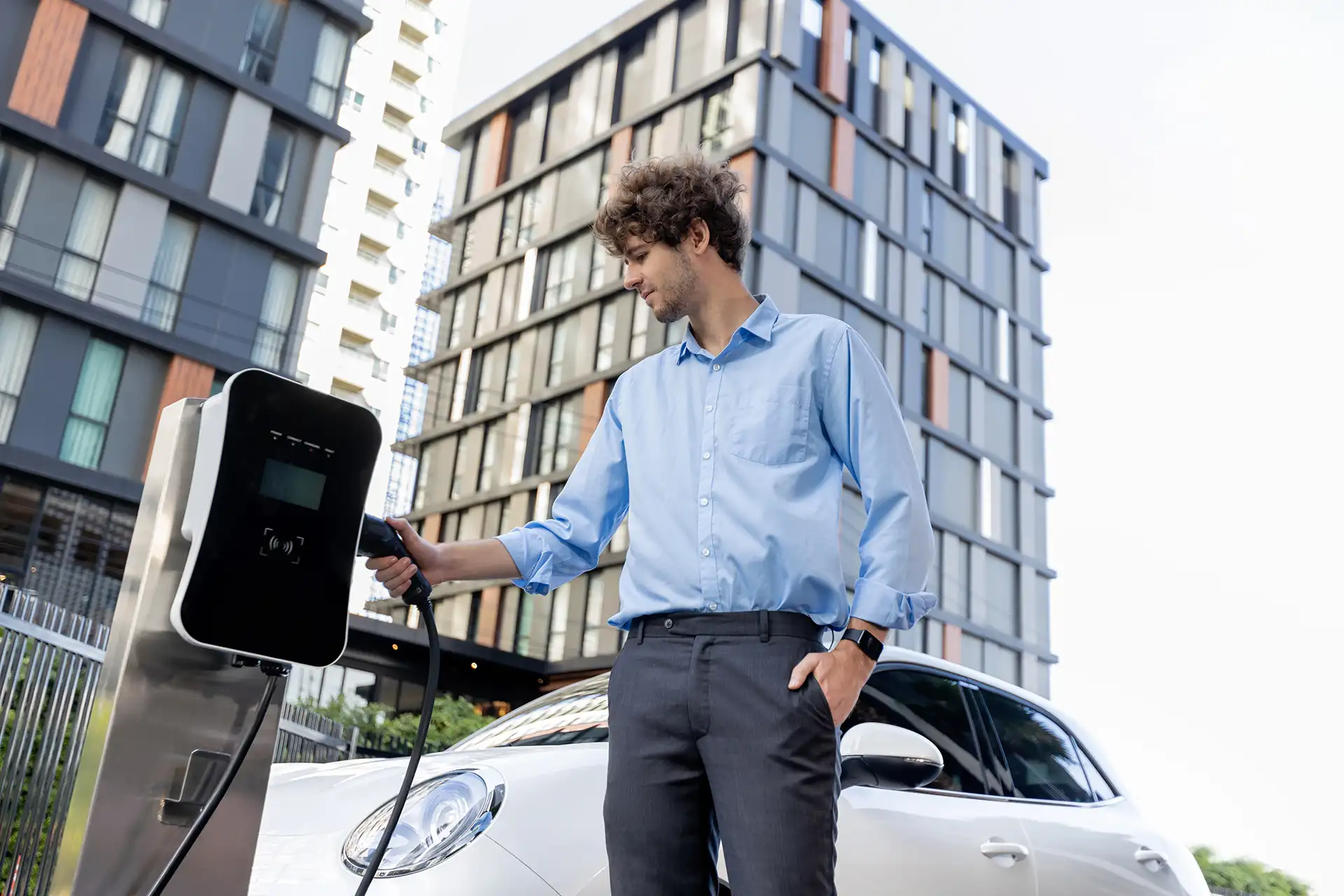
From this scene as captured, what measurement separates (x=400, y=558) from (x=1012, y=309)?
1396 inches

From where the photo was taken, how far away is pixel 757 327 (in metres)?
2.20

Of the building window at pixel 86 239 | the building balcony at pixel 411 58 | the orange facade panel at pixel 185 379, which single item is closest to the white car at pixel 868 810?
the orange facade panel at pixel 185 379

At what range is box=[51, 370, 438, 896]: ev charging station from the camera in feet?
5.35

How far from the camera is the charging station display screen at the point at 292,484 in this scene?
170cm

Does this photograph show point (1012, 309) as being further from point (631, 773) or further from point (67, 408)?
point (631, 773)

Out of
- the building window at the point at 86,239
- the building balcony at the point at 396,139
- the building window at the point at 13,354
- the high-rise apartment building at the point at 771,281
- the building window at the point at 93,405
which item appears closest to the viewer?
the building window at the point at 13,354

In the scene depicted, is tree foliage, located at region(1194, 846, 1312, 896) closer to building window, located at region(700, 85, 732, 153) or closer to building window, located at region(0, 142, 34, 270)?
building window, located at region(700, 85, 732, 153)

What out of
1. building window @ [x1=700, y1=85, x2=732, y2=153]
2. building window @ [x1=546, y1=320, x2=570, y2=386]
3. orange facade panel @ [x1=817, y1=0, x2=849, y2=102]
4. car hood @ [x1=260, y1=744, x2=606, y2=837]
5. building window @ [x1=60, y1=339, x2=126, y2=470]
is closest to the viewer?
car hood @ [x1=260, y1=744, x2=606, y2=837]

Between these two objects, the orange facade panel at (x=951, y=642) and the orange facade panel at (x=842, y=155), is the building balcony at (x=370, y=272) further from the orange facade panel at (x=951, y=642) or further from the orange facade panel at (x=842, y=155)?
the orange facade panel at (x=951, y=642)

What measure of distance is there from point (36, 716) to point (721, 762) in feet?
12.1

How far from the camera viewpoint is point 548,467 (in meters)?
29.8

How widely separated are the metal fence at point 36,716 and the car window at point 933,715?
2670 mm

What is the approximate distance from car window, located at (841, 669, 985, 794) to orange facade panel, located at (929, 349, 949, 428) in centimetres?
2854

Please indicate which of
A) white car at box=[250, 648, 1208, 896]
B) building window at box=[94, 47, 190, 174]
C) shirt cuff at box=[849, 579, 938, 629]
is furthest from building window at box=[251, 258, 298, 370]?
shirt cuff at box=[849, 579, 938, 629]
